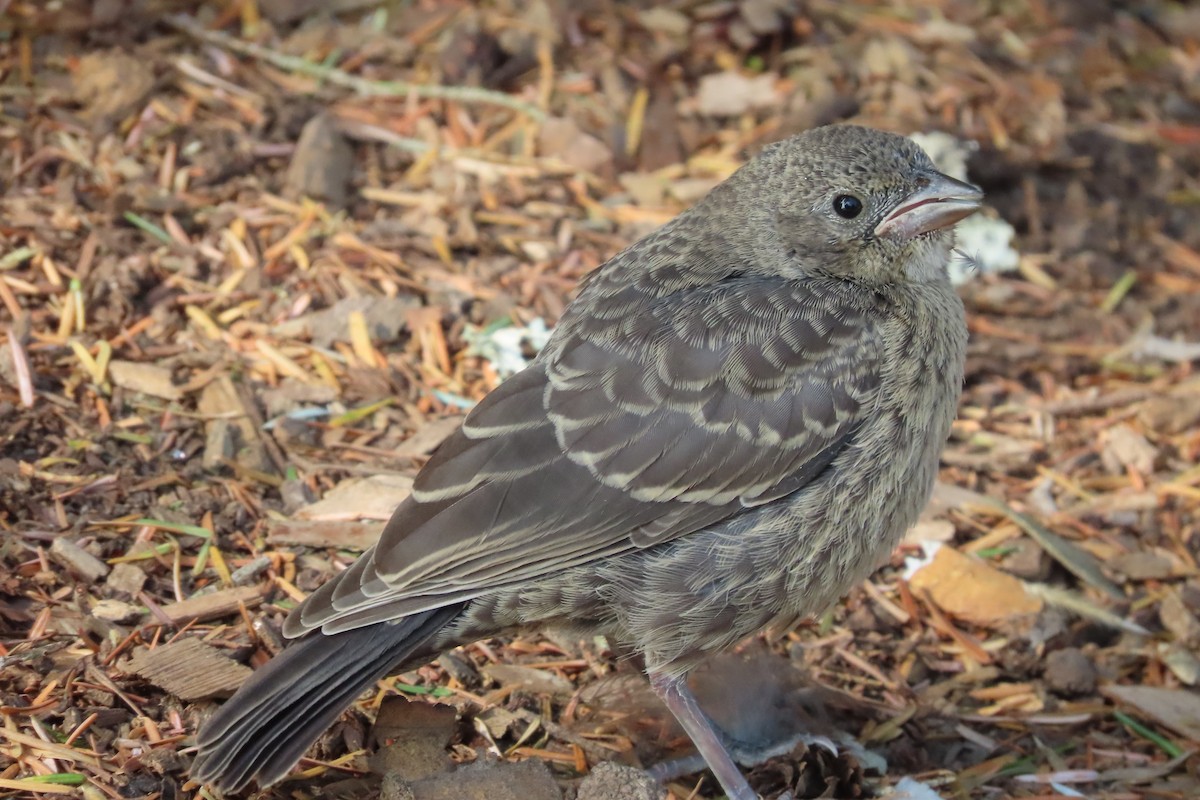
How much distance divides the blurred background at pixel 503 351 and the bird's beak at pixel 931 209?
1261 millimetres

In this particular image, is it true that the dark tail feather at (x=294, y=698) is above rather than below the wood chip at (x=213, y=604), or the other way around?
above

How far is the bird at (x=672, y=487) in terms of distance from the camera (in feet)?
11.7

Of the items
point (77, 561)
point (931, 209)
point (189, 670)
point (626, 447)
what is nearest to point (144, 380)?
point (77, 561)

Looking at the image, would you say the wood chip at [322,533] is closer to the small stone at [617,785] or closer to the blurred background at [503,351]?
the blurred background at [503,351]

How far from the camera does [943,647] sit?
15.2 ft

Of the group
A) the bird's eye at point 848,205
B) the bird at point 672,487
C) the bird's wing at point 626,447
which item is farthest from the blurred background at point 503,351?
the bird's eye at point 848,205

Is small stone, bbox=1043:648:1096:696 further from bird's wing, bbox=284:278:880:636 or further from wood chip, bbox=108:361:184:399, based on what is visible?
wood chip, bbox=108:361:184:399

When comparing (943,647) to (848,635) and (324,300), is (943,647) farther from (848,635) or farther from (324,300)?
(324,300)

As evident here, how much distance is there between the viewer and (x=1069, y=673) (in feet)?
14.8

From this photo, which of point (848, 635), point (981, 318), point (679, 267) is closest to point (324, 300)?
point (679, 267)

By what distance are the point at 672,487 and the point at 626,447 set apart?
0.54 feet

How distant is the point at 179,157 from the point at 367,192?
0.75 metres

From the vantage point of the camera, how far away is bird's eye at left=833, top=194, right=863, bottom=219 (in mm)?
4117

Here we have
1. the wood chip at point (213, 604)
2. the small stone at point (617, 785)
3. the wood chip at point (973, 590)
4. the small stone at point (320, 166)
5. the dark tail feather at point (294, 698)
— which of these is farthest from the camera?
the small stone at point (320, 166)
